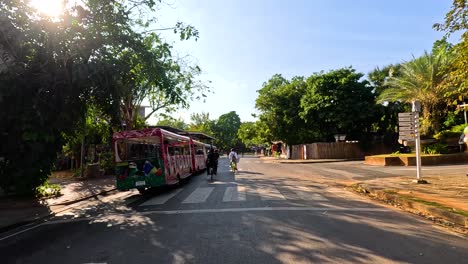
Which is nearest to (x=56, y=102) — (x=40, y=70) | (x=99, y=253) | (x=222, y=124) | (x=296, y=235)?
(x=40, y=70)

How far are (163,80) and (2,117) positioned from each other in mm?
5616

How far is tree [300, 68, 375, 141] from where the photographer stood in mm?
38375

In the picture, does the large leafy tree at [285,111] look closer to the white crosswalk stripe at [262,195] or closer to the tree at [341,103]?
the tree at [341,103]

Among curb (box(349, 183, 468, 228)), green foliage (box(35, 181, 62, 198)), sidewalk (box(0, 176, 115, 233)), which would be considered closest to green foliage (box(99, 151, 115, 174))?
sidewalk (box(0, 176, 115, 233))

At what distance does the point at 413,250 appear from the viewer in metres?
6.16

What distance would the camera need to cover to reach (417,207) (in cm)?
1003

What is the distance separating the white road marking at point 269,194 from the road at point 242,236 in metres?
0.54

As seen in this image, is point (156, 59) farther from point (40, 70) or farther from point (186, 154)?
point (186, 154)

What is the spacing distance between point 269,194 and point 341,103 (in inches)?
1082

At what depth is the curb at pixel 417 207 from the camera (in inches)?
329

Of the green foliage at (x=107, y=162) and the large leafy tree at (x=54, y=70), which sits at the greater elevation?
the large leafy tree at (x=54, y=70)

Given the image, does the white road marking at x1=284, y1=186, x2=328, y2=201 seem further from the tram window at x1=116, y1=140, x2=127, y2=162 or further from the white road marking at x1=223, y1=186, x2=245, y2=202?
the tram window at x1=116, y1=140, x2=127, y2=162

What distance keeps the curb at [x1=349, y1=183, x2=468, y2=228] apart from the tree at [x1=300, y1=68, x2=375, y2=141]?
83.2 ft

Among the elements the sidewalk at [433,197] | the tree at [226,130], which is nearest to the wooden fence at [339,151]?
the sidewalk at [433,197]
